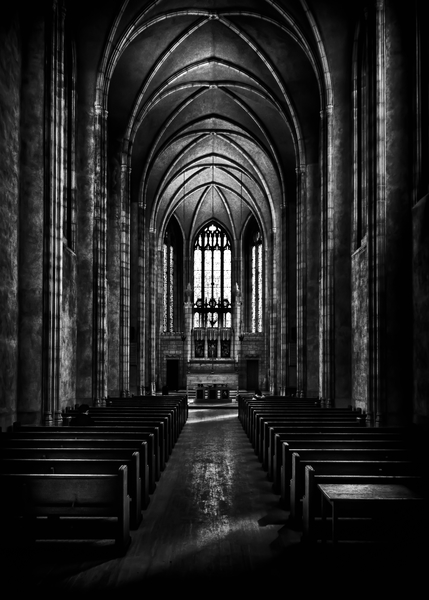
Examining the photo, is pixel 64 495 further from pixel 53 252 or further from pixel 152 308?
pixel 152 308

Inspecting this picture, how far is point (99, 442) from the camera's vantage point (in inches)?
327

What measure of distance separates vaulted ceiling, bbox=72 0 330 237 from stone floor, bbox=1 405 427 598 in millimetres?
15316

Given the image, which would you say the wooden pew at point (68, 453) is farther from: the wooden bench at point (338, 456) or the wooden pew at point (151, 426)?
the wooden pew at point (151, 426)

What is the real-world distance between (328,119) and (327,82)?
112cm

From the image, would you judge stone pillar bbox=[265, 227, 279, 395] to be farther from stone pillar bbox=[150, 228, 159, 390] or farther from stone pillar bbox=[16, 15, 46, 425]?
stone pillar bbox=[16, 15, 46, 425]

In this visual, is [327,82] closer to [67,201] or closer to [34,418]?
[67,201]

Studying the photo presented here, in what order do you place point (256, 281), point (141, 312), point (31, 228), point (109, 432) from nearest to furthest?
point (109, 432) → point (31, 228) → point (141, 312) → point (256, 281)

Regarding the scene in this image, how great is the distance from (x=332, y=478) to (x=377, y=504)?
0.99 meters

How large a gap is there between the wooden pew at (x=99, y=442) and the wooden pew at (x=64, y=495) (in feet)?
6.35

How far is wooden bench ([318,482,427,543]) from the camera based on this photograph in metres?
4.78

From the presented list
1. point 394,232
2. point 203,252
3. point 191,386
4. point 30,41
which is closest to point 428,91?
point 394,232

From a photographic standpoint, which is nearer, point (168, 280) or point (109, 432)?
point (109, 432)

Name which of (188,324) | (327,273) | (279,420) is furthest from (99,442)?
(188,324)

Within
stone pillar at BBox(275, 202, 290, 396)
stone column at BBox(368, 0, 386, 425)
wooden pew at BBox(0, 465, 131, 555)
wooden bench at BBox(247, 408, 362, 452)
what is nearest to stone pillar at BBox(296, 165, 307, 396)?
stone pillar at BBox(275, 202, 290, 396)
